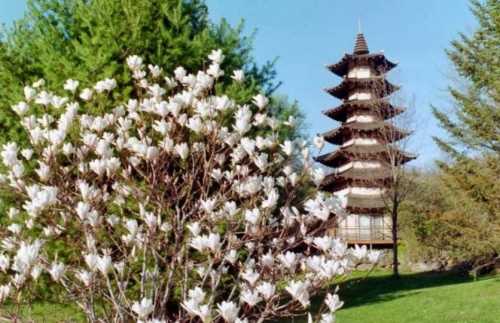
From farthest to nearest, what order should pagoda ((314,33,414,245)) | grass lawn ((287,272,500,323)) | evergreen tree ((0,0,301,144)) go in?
pagoda ((314,33,414,245)) → grass lawn ((287,272,500,323)) → evergreen tree ((0,0,301,144))

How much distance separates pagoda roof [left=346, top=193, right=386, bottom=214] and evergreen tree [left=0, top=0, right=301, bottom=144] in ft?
79.5

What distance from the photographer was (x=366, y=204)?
97.1 feet

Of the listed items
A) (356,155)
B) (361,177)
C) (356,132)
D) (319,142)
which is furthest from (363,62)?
(319,142)

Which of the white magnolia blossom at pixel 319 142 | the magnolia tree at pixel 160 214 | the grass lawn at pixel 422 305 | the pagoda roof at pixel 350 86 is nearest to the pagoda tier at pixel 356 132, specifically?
the pagoda roof at pixel 350 86

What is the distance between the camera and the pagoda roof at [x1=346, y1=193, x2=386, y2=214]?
1156 inches

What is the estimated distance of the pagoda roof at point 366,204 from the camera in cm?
2936

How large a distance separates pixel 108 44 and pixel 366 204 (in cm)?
2640

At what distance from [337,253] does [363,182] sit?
92.7 feet

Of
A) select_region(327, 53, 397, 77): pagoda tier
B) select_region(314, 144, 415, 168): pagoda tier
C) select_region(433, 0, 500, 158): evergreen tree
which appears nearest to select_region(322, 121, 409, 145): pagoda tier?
select_region(314, 144, 415, 168): pagoda tier

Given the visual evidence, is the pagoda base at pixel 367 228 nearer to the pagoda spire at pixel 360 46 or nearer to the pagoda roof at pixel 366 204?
the pagoda roof at pixel 366 204

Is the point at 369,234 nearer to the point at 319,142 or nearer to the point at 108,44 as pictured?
the point at 108,44

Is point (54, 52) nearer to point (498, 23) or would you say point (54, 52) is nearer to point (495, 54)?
point (498, 23)

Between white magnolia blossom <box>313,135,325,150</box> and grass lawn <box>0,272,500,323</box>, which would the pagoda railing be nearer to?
grass lawn <box>0,272,500,323</box>

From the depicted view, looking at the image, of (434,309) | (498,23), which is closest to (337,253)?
(434,309)
